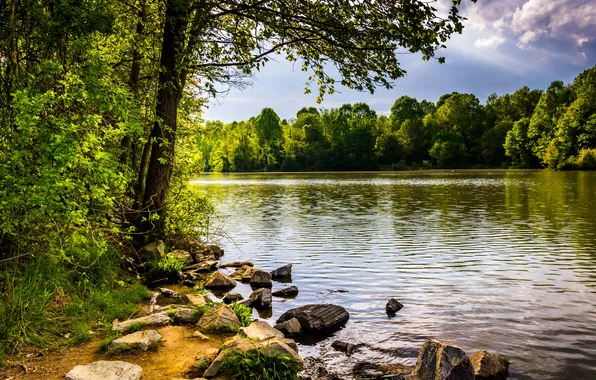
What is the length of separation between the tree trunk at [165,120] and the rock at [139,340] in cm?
565

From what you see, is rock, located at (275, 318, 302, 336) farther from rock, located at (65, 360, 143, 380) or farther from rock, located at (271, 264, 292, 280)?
rock, located at (271, 264, 292, 280)

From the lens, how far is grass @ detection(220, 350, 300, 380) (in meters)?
6.69

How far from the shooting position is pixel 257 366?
6805 millimetres

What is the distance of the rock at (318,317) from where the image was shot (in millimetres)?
10352

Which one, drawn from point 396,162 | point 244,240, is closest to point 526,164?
point 396,162

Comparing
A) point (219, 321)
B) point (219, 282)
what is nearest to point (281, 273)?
point (219, 282)

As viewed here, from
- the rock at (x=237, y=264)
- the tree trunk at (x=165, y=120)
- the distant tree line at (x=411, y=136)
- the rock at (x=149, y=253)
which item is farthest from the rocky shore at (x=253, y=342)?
the distant tree line at (x=411, y=136)

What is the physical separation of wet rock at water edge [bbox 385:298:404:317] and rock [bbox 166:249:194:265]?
23.4 ft

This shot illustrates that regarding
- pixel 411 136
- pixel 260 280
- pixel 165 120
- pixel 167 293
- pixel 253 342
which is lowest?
pixel 260 280

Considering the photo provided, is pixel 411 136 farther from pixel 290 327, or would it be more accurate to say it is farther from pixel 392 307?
pixel 290 327

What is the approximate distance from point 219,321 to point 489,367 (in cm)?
500

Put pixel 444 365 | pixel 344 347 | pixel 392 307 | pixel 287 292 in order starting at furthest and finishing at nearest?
pixel 287 292, pixel 392 307, pixel 344 347, pixel 444 365

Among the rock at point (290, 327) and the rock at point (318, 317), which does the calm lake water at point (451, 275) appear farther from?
the rock at point (290, 327)

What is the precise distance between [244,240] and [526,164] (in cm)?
11022
